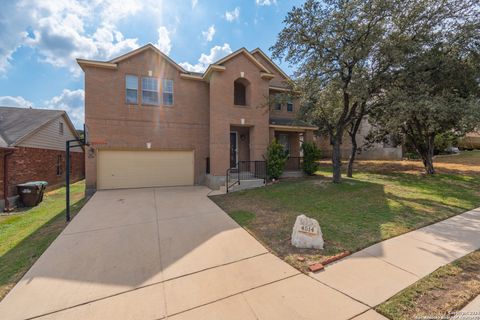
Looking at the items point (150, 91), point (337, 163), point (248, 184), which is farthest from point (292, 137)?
point (150, 91)

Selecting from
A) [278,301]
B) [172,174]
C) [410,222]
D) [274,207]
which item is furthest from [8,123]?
[410,222]

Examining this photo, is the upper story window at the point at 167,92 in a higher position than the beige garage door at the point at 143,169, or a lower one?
higher

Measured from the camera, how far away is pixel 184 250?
4215mm

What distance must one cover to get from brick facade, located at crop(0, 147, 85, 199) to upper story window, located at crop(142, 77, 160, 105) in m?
6.42

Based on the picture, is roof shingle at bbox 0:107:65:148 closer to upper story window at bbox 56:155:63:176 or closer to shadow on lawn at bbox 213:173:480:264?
upper story window at bbox 56:155:63:176

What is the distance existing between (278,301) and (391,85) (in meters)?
10.5

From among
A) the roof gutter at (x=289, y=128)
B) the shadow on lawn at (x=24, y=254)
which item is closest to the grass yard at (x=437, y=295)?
the shadow on lawn at (x=24, y=254)

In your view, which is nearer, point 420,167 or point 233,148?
point 233,148

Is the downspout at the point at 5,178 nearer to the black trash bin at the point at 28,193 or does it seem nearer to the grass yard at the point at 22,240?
the black trash bin at the point at 28,193

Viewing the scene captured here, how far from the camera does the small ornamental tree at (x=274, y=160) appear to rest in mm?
10977

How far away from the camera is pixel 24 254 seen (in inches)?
168

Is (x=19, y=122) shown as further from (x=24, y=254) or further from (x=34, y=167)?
(x=24, y=254)

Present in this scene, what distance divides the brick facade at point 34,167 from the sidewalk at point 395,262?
13.1 meters

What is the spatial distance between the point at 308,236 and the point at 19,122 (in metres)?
17.0
